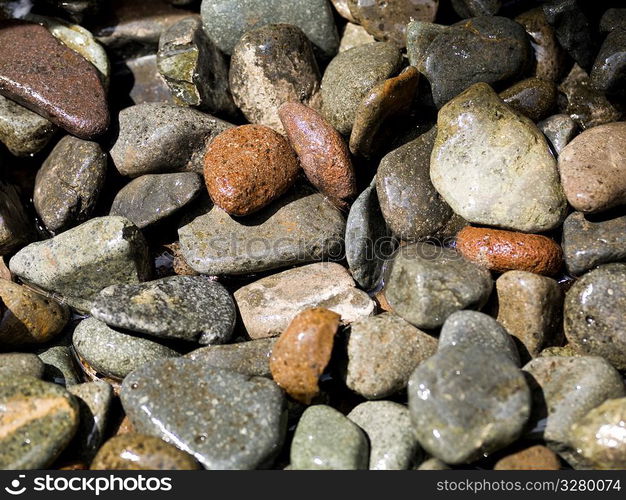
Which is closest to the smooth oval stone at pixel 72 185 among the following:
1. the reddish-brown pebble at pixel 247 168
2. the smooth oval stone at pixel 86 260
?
the smooth oval stone at pixel 86 260

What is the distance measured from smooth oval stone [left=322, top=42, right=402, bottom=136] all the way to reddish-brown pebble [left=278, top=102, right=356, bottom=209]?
0.14m

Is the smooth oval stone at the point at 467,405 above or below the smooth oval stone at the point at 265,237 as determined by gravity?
below

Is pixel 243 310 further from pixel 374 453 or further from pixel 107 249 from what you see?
pixel 374 453

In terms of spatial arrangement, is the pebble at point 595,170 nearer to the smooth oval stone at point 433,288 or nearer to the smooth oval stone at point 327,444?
the smooth oval stone at point 433,288

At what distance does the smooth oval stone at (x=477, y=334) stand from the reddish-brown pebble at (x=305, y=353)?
597 mm

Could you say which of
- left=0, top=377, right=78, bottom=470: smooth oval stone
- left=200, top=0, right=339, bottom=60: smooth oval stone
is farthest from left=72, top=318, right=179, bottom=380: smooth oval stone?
left=200, top=0, right=339, bottom=60: smooth oval stone

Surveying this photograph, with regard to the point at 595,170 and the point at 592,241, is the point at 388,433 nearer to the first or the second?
the point at 592,241

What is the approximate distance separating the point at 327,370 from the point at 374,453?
537 millimetres

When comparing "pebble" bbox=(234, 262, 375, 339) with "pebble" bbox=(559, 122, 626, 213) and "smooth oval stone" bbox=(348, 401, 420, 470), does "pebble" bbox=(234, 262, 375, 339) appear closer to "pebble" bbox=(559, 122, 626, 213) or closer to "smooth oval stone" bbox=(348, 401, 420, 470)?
"smooth oval stone" bbox=(348, 401, 420, 470)

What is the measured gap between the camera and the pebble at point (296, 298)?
4129 mm

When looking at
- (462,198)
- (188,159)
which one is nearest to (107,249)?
(188,159)

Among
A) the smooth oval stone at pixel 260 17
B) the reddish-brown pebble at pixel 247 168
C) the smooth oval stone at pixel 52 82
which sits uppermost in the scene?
the smooth oval stone at pixel 260 17

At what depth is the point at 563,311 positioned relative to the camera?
4020mm

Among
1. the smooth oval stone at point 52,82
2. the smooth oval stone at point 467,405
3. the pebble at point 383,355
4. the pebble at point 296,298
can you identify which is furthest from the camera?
the smooth oval stone at point 52,82
